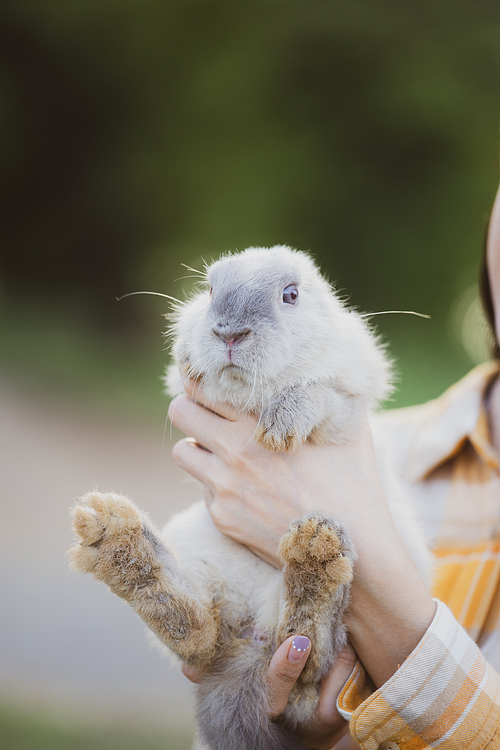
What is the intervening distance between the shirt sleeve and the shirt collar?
0.95 metres

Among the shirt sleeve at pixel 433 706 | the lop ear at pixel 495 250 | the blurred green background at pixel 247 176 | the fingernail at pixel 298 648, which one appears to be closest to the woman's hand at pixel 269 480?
the fingernail at pixel 298 648

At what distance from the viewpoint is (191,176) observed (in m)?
8.03

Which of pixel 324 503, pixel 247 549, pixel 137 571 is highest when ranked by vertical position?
pixel 324 503

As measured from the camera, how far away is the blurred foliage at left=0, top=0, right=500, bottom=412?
24.1 feet

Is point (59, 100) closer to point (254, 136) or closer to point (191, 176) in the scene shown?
point (191, 176)

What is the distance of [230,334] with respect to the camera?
1576mm

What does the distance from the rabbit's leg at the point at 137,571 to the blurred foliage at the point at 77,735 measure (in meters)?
2.28

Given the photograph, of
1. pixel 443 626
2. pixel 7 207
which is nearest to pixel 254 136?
pixel 7 207

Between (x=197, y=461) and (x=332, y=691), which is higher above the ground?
(x=197, y=461)

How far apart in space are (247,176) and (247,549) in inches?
292

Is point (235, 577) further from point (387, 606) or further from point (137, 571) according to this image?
point (387, 606)

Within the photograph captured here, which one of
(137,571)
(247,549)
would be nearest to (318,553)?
(247,549)

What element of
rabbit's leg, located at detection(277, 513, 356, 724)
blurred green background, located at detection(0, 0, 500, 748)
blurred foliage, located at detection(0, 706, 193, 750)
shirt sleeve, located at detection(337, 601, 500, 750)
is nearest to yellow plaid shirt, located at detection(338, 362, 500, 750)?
shirt sleeve, located at detection(337, 601, 500, 750)

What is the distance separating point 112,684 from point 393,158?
8.06 meters
